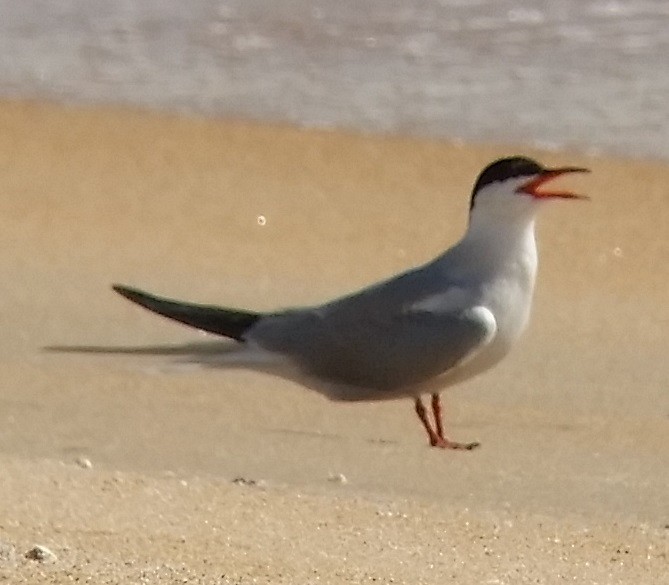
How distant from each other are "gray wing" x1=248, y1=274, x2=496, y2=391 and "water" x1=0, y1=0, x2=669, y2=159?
3913 millimetres

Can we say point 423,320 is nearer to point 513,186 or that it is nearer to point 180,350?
point 513,186

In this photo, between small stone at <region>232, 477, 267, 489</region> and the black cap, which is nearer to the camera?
small stone at <region>232, 477, 267, 489</region>

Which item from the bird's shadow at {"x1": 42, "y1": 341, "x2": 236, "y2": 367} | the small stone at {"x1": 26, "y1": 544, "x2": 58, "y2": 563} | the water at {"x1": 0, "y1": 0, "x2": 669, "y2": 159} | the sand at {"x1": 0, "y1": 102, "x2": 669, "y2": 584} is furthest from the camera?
the water at {"x1": 0, "y1": 0, "x2": 669, "y2": 159}

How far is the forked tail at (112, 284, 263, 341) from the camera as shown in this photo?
531 cm

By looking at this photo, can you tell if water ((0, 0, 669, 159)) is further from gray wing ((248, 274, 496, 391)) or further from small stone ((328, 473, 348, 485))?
small stone ((328, 473, 348, 485))

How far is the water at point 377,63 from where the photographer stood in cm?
973

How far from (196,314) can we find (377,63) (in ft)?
18.3

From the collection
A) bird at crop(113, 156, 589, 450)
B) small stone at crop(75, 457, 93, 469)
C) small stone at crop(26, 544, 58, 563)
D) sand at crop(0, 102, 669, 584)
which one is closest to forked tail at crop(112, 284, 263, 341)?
bird at crop(113, 156, 589, 450)

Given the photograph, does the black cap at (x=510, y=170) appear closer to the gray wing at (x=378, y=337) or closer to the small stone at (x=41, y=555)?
the gray wing at (x=378, y=337)

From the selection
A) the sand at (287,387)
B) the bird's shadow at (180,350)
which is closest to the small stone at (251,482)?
the sand at (287,387)

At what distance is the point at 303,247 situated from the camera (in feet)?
24.9

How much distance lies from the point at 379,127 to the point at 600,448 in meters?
4.67

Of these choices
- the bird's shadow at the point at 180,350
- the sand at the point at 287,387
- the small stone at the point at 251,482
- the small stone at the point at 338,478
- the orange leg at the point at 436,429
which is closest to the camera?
the sand at the point at 287,387

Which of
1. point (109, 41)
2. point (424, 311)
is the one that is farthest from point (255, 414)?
point (109, 41)
